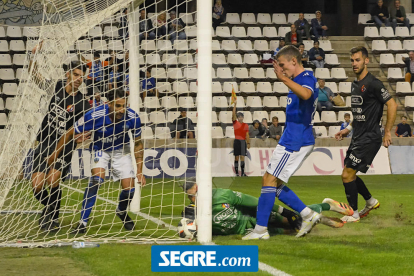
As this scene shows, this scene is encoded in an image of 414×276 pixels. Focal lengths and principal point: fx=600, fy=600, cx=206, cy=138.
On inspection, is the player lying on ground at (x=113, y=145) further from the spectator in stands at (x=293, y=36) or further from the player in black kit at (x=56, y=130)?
the spectator in stands at (x=293, y=36)

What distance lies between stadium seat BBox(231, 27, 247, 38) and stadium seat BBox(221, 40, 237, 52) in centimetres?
84

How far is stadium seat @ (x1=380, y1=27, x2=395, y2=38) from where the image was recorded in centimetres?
2217

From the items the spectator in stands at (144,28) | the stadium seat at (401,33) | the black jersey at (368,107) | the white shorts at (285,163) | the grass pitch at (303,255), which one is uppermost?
the stadium seat at (401,33)

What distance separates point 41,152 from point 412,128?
50.3ft

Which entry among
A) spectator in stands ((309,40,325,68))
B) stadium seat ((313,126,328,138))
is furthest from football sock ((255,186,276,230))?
spectator in stands ((309,40,325,68))

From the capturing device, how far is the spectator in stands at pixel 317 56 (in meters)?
20.4

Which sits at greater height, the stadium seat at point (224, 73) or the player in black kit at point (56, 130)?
the stadium seat at point (224, 73)

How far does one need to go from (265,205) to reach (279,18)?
56.0 feet

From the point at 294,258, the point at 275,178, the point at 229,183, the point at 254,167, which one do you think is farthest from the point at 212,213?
the point at 254,167

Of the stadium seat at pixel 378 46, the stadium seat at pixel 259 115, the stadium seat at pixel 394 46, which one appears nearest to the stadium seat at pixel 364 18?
the stadium seat at pixel 378 46

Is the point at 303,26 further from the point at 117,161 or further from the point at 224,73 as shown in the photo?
the point at 117,161

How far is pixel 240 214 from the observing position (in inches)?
253

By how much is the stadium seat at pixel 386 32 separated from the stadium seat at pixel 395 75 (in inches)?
62.8

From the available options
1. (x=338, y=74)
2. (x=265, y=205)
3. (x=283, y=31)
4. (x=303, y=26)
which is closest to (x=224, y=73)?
(x=283, y=31)
